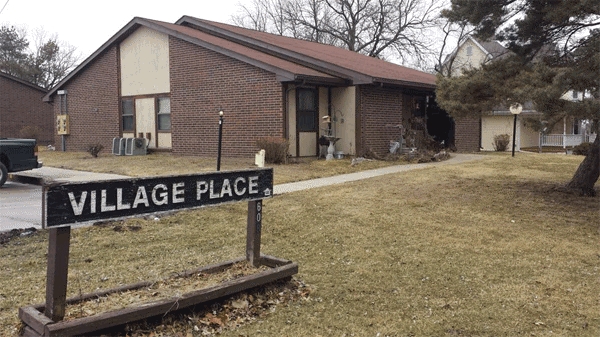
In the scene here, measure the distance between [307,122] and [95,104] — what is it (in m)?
10.7

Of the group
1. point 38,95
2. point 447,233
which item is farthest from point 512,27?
point 38,95

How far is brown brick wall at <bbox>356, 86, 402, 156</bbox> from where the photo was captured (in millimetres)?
16625

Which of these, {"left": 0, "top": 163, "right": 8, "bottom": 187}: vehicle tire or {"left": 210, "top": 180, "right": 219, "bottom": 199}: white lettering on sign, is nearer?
{"left": 210, "top": 180, "right": 219, "bottom": 199}: white lettering on sign

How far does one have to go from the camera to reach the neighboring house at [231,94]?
16141 millimetres

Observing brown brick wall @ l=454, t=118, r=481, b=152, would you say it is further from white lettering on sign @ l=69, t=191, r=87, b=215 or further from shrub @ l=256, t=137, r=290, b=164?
white lettering on sign @ l=69, t=191, r=87, b=215

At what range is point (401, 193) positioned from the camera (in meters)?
9.92

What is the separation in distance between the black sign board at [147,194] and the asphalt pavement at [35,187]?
2.37 m

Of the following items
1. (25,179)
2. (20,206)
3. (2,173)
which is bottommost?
(20,206)

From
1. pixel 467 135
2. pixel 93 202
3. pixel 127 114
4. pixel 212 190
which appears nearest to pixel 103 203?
pixel 93 202

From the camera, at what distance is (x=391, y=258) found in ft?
19.9

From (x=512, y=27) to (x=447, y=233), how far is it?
15.6ft

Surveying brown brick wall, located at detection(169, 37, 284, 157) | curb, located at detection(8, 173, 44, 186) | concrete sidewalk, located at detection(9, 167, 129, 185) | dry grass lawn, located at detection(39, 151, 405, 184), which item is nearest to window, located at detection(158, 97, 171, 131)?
brown brick wall, located at detection(169, 37, 284, 157)

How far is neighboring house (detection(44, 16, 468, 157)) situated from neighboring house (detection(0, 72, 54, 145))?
11.1 m

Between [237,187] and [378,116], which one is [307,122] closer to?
[378,116]
